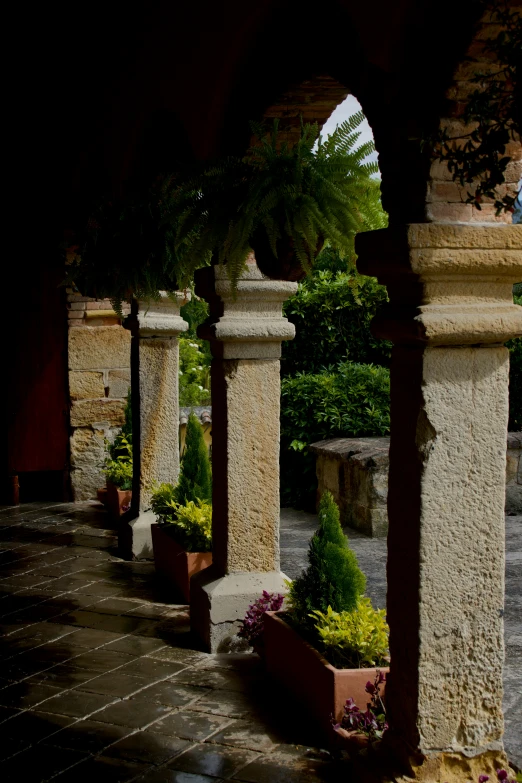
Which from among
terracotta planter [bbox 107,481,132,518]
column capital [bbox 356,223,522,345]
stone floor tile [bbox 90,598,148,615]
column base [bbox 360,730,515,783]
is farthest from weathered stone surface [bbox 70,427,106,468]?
column capital [bbox 356,223,522,345]

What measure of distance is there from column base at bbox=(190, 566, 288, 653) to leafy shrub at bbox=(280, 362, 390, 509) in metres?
3.01

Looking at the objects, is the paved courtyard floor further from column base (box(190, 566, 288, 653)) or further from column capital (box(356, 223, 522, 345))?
column capital (box(356, 223, 522, 345))

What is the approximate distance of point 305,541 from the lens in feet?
20.9

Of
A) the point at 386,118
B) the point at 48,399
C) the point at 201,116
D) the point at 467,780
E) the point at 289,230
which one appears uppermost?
the point at 201,116

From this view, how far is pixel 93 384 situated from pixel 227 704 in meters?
5.02

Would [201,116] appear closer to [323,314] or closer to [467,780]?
[467,780]

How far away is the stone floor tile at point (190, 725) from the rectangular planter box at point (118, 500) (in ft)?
11.5

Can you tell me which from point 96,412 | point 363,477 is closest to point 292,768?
point 363,477

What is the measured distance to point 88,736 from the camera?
3.40m

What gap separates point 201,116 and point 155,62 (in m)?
1.10

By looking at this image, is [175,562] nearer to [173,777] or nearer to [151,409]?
[151,409]

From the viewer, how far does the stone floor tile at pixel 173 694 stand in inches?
147

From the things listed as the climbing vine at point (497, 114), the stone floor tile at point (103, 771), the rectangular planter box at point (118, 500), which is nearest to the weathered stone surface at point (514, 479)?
the rectangular planter box at point (118, 500)

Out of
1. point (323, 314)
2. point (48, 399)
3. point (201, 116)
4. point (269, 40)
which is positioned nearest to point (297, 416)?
point (323, 314)
